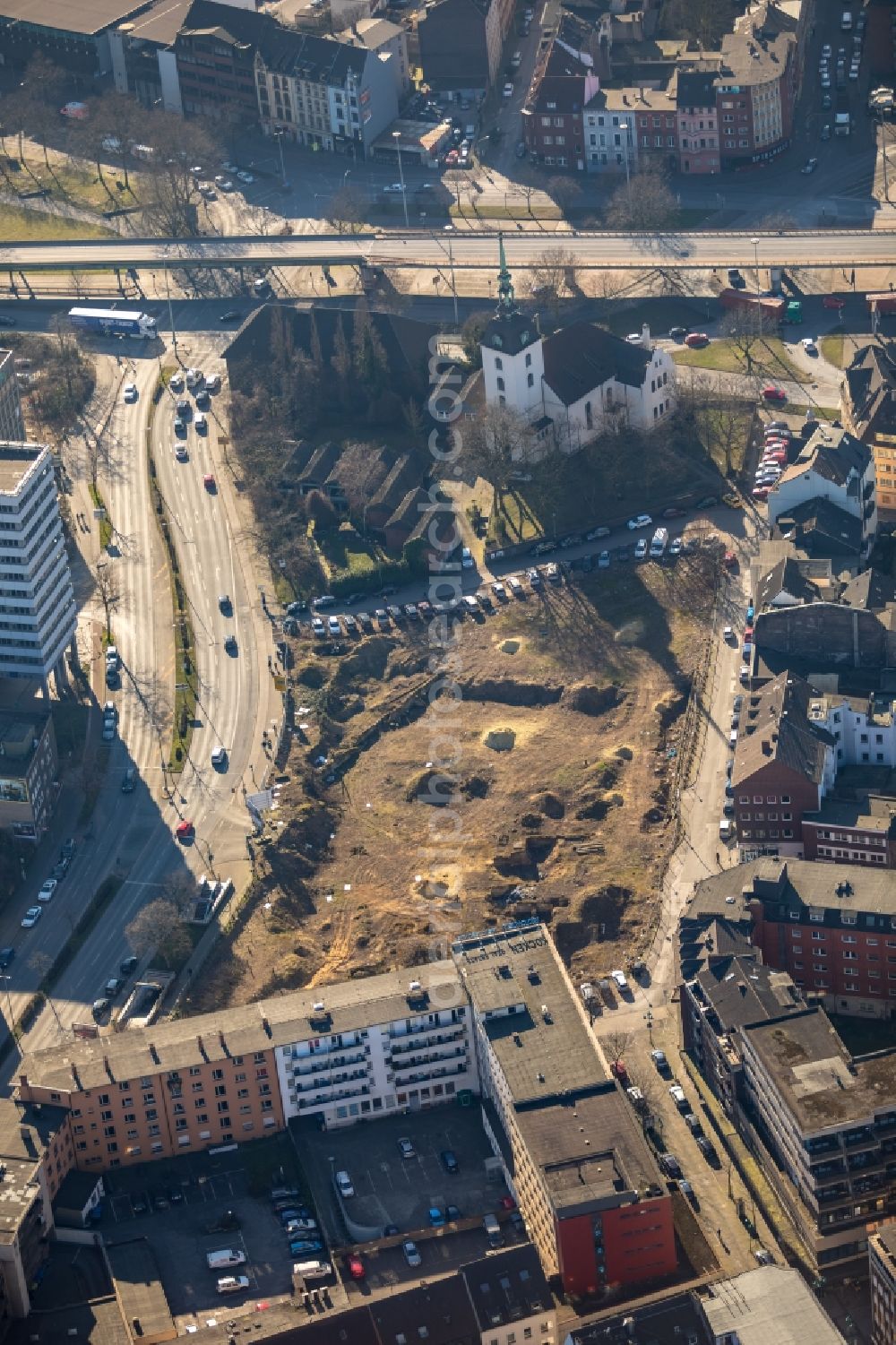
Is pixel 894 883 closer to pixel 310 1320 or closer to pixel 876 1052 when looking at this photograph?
pixel 876 1052

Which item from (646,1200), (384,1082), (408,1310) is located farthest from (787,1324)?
(384,1082)

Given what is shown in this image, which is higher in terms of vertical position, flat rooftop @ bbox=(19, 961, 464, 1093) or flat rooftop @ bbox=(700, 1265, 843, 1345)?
flat rooftop @ bbox=(19, 961, 464, 1093)

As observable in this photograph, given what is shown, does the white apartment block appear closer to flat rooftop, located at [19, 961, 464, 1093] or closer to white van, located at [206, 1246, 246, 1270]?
flat rooftop, located at [19, 961, 464, 1093]

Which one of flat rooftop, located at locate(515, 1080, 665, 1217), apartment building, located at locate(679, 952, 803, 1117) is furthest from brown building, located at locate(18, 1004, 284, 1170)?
apartment building, located at locate(679, 952, 803, 1117)

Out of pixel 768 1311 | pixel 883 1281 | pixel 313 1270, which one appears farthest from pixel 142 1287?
pixel 883 1281

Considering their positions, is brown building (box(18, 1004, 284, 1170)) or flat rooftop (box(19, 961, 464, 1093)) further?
flat rooftop (box(19, 961, 464, 1093))

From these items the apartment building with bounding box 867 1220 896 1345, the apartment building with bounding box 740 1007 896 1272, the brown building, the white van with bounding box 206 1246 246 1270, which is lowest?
the apartment building with bounding box 867 1220 896 1345

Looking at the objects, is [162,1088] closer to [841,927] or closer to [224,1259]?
[224,1259]
